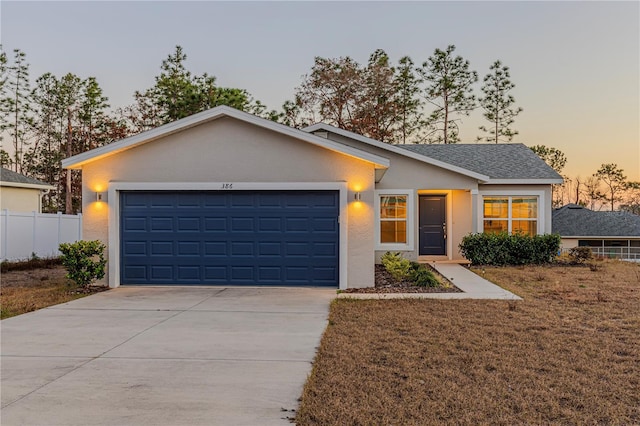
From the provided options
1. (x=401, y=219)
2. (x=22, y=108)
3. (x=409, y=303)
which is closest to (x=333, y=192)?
(x=409, y=303)

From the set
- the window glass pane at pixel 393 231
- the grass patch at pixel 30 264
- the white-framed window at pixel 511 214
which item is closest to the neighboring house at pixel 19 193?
the grass patch at pixel 30 264

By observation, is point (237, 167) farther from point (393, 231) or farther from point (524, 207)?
point (524, 207)

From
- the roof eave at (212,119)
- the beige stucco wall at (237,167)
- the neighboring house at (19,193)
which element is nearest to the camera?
the roof eave at (212,119)

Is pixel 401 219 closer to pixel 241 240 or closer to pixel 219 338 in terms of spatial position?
pixel 241 240

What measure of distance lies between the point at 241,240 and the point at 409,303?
414 cm

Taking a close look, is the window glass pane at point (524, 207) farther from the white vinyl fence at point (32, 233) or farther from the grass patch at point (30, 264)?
the white vinyl fence at point (32, 233)

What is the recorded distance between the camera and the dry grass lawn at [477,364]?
3.69 meters

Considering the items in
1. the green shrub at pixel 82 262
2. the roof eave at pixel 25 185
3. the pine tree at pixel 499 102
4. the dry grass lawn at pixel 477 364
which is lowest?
the dry grass lawn at pixel 477 364

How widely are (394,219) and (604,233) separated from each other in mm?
16740

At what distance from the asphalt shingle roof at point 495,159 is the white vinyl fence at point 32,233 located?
13.9 m

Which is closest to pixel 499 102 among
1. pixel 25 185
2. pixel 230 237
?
pixel 230 237

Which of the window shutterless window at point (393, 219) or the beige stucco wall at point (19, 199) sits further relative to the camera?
the beige stucco wall at point (19, 199)

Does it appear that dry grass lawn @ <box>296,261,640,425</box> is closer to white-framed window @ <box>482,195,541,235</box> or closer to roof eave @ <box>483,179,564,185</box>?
white-framed window @ <box>482,195,541,235</box>

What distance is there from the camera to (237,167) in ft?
34.1
